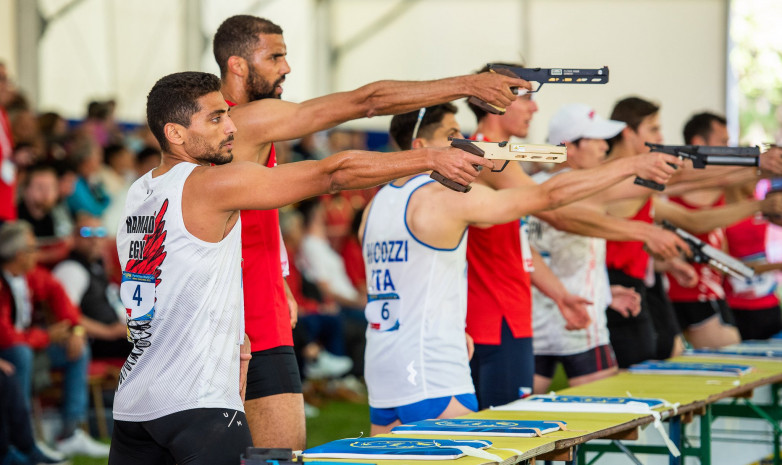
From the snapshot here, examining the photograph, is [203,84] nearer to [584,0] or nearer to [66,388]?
[66,388]

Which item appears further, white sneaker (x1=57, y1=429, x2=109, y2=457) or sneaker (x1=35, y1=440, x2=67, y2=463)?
white sneaker (x1=57, y1=429, x2=109, y2=457)

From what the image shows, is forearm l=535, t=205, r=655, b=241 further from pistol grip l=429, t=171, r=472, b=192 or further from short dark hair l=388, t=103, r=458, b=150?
pistol grip l=429, t=171, r=472, b=192

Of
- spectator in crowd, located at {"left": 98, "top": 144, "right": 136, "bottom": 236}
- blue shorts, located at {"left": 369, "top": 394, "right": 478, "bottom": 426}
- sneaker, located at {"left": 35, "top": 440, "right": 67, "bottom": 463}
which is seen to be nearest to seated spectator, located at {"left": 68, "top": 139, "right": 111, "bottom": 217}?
spectator in crowd, located at {"left": 98, "top": 144, "right": 136, "bottom": 236}

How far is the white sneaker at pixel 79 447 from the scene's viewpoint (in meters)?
6.90

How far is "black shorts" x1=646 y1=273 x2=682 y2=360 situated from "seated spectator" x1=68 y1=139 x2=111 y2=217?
4.67 metres

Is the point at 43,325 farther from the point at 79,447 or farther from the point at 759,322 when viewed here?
the point at 759,322

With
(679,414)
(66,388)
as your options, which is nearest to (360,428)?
(66,388)

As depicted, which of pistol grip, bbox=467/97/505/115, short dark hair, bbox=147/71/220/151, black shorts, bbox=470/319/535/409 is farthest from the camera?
black shorts, bbox=470/319/535/409

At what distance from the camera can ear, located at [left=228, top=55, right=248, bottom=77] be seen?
13.0 ft

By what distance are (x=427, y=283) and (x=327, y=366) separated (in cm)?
600

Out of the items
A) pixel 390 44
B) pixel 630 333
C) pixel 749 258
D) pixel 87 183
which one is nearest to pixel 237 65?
pixel 630 333

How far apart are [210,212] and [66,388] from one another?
4509 millimetres

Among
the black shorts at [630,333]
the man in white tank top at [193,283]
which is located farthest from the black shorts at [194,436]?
the black shorts at [630,333]

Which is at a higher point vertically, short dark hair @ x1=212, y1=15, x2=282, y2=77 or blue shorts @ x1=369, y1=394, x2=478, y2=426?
short dark hair @ x1=212, y1=15, x2=282, y2=77
